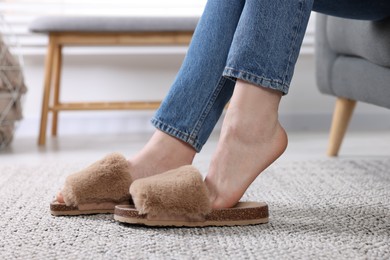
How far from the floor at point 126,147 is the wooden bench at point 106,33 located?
128 mm

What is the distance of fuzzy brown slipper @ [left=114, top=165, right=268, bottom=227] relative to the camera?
89 centimetres

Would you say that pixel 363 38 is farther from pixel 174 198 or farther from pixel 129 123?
pixel 129 123

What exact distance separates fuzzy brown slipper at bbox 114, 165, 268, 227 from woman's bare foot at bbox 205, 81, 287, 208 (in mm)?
Result: 21

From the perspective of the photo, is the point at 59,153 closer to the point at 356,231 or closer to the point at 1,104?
the point at 1,104

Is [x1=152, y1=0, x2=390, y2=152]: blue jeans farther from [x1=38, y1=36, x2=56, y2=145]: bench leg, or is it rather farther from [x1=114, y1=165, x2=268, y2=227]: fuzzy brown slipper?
[x1=38, y1=36, x2=56, y2=145]: bench leg

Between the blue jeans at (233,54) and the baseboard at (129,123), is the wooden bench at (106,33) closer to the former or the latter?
the baseboard at (129,123)

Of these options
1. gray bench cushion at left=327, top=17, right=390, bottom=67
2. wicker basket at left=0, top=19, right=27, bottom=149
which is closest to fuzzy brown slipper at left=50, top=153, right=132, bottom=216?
gray bench cushion at left=327, top=17, right=390, bottom=67

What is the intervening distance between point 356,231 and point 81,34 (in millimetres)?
1555

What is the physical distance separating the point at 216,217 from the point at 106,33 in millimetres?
1449

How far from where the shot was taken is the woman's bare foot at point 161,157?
3.27 ft

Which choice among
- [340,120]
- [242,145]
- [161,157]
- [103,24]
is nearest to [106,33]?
[103,24]

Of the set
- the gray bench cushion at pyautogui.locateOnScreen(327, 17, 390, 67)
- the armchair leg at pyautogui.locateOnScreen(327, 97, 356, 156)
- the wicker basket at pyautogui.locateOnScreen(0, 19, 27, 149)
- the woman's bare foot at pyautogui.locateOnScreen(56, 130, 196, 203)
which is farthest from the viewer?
the wicker basket at pyautogui.locateOnScreen(0, 19, 27, 149)

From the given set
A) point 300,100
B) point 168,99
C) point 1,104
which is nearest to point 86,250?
point 168,99

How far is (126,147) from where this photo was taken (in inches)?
86.4
